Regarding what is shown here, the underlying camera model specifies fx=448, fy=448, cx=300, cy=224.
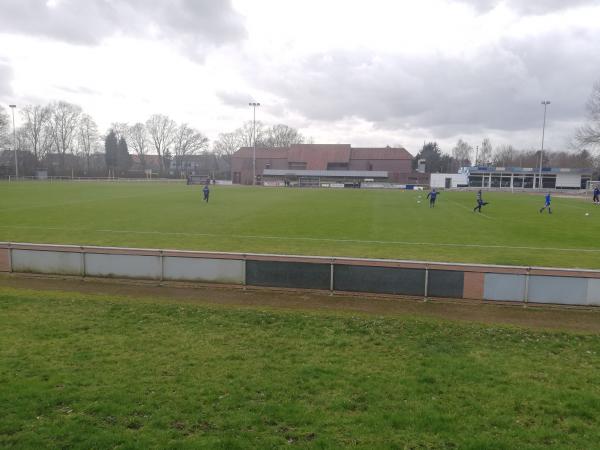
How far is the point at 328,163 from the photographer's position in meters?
100

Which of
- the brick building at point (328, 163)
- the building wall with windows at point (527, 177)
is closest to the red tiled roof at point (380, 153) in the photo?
the brick building at point (328, 163)

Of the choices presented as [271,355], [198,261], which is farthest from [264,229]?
[271,355]

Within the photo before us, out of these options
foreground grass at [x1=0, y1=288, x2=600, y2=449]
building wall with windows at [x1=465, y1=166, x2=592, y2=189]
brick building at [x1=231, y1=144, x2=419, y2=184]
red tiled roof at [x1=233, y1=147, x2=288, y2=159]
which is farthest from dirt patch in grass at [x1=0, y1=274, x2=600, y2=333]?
red tiled roof at [x1=233, y1=147, x2=288, y2=159]

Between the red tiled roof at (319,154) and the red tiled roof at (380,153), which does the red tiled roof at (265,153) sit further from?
the red tiled roof at (380,153)

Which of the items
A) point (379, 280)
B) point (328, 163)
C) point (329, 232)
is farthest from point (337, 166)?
point (379, 280)

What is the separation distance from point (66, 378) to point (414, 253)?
1190 cm

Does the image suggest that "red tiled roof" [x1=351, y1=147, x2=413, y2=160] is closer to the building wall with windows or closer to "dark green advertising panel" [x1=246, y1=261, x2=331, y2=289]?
the building wall with windows

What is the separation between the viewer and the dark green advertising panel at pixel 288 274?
10359 millimetres

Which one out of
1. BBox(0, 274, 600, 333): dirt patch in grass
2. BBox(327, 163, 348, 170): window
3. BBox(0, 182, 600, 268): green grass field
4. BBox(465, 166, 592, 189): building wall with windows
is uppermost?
BBox(327, 163, 348, 170): window

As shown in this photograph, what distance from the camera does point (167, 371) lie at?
605cm

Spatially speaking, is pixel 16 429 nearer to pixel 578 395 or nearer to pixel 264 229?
pixel 578 395

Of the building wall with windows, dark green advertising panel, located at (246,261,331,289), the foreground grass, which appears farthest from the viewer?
the building wall with windows

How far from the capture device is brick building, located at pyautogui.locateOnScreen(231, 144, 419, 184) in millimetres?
95000

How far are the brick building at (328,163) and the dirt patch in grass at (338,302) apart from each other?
8156 cm
